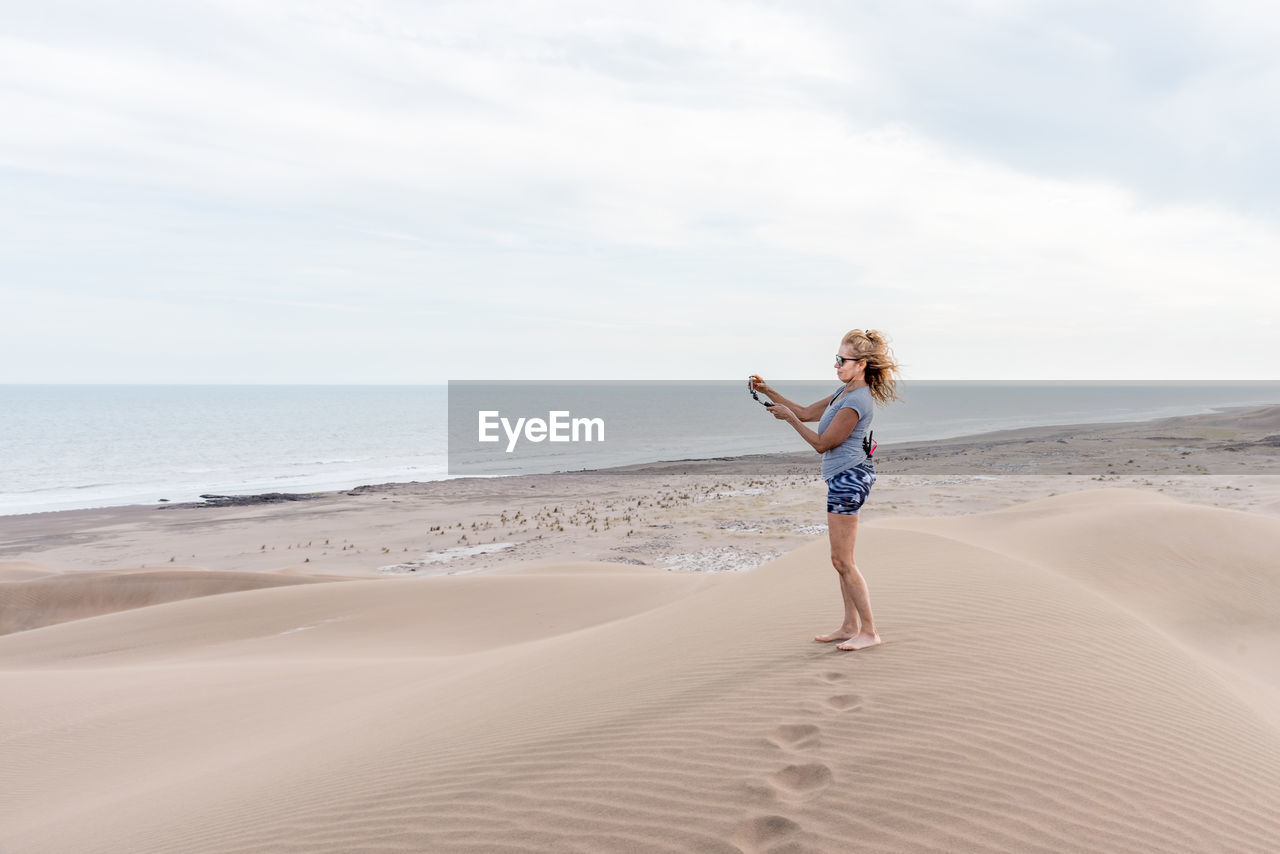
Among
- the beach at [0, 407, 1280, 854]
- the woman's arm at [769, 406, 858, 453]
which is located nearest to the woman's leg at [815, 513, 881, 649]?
the beach at [0, 407, 1280, 854]

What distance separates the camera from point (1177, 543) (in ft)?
35.9

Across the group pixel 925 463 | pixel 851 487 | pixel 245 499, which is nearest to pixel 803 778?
pixel 851 487

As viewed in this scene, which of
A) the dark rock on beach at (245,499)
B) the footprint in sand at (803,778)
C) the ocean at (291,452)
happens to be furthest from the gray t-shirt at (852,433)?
the dark rock on beach at (245,499)

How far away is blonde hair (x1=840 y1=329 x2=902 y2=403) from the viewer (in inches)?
185

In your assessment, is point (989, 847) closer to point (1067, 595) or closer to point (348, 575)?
point (1067, 595)

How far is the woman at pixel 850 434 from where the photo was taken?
15.0 feet

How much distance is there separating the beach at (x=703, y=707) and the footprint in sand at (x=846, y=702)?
2 cm

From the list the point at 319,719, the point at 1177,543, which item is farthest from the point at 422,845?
the point at 1177,543

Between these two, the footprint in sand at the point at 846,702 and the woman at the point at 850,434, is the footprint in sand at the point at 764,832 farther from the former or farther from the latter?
the woman at the point at 850,434

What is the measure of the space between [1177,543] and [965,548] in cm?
500

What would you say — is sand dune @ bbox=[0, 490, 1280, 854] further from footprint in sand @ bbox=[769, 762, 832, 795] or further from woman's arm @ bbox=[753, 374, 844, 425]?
woman's arm @ bbox=[753, 374, 844, 425]

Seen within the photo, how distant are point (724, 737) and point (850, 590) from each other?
1.51 metres

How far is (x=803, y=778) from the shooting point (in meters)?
3.33

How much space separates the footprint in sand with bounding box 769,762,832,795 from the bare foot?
145 cm
